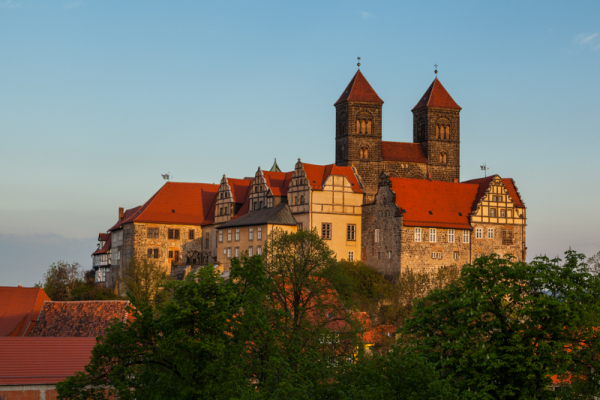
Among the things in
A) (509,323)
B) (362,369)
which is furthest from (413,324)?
(362,369)

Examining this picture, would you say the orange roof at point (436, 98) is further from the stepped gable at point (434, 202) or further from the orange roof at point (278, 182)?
the orange roof at point (278, 182)

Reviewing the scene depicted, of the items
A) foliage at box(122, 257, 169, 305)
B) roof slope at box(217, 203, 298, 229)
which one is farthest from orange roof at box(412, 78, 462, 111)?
foliage at box(122, 257, 169, 305)

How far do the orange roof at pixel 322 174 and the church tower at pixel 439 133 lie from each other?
36.5ft

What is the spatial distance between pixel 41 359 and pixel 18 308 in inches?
655

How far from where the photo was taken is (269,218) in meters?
80.1

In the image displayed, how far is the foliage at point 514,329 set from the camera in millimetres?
32188

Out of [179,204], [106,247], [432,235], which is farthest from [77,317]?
[106,247]

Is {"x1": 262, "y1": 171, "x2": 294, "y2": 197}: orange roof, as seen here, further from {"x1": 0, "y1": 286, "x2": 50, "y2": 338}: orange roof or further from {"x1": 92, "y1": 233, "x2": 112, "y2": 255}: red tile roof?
{"x1": 0, "y1": 286, "x2": 50, "y2": 338}: orange roof

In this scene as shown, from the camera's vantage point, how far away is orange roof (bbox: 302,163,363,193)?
81.0 meters

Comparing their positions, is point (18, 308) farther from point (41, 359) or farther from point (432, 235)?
point (432, 235)

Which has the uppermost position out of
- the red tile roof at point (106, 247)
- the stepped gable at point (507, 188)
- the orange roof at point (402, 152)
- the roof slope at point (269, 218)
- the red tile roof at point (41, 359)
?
the orange roof at point (402, 152)

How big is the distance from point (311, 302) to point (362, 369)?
19868 mm

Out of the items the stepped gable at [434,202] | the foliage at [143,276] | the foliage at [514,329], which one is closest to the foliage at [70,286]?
the foliage at [143,276]

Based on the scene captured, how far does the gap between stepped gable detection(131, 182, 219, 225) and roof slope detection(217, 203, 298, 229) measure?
8.75 meters
